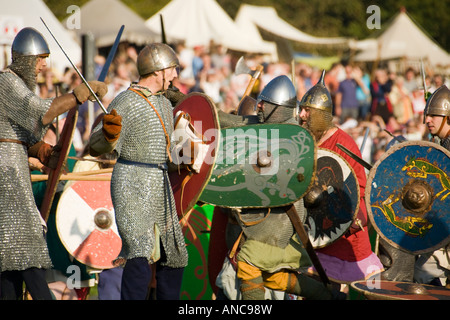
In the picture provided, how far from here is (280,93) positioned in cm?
594

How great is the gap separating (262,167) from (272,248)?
56 centimetres

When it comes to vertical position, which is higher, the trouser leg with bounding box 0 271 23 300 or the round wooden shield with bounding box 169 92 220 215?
the round wooden shield with bounding box 169 92 220 215

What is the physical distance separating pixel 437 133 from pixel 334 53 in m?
27.6

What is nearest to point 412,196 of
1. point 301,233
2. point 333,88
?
point 301,233

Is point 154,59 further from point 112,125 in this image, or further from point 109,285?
point 109,285

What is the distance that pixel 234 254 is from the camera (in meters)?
5.83

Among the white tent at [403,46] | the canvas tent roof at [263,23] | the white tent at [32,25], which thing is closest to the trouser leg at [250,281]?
the white tent at [32,25]

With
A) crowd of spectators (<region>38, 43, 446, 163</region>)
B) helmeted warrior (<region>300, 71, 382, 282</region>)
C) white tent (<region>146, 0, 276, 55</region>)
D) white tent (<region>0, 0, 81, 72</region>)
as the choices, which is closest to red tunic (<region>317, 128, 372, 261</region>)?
helmeted warrior (<region>300, 71, 382, 282</region>)

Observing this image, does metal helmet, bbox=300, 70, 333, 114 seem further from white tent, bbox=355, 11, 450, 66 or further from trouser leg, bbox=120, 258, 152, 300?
white tent, bbox=355, 11, 450, 66

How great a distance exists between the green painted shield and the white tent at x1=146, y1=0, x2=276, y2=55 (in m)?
12.5

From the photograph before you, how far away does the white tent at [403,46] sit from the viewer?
24141mm

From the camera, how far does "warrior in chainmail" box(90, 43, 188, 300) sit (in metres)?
5.07
